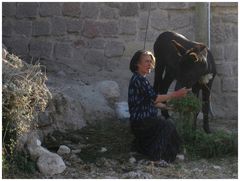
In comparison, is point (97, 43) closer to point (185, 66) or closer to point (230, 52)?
point (230, 52)

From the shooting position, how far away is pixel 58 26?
31.8 ft

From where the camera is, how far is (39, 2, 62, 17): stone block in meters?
9.67

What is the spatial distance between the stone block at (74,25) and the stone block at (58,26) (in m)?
0.07

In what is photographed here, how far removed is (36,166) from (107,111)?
240 centimetres

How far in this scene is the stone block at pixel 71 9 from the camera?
31.4ft

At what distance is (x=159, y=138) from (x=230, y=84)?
9.72 feet

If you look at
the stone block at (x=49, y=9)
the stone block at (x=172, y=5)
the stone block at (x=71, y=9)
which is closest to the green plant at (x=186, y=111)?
the stone block at (x=172, y=5)

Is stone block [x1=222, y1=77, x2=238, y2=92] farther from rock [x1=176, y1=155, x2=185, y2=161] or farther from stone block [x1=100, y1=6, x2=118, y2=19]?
rock [x1=176, y1=155, x2=185, y2=161]

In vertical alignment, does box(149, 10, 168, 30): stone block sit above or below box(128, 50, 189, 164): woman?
above

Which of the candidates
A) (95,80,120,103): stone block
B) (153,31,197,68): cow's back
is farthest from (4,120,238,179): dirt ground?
(95,80,120,103): stone block

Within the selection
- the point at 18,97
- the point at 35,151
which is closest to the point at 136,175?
the point at 35,151

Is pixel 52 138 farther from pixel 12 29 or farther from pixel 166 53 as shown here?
pixel 12 29

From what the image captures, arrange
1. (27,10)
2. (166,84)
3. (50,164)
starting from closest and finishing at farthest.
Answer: (50,164), (166,84), (27,10)

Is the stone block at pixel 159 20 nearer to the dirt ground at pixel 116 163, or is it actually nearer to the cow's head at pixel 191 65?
the cow's head at pixel 191 65
